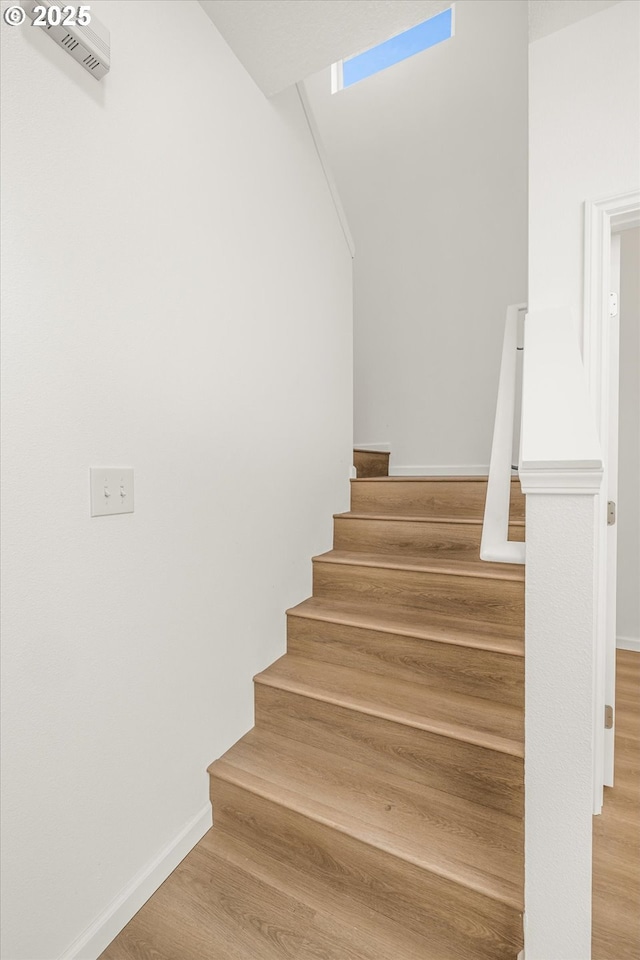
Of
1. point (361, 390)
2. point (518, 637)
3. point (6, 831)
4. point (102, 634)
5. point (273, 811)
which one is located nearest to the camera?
point (6, 831)

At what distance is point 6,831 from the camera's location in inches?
38.0

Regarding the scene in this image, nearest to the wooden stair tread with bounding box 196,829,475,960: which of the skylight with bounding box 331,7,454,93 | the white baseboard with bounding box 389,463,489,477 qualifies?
the white baseboard with bounding box 389,463,489,477

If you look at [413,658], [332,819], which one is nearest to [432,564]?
[413,658]

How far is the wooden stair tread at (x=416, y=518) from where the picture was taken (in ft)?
6.76

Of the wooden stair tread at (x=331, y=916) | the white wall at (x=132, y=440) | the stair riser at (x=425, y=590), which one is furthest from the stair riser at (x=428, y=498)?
the wooden stair tread at (x=331, y=916)

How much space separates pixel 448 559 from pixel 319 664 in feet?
2.25

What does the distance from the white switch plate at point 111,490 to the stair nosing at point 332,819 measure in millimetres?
904

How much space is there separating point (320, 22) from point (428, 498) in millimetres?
1857

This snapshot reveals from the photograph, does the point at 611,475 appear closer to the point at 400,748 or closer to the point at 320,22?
the point at 400,748

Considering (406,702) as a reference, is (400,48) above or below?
above

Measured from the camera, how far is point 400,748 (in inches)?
58.7

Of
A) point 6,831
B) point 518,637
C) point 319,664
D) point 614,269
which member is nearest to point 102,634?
point 6,831

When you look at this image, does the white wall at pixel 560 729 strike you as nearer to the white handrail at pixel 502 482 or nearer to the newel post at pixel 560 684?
the newel post at pixel 560 684

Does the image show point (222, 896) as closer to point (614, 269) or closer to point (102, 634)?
point (102, 634)
